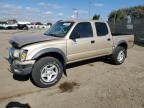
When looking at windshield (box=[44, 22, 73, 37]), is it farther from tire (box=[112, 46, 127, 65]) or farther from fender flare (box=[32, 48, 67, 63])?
tire (box=[112, 46, 127, 65])

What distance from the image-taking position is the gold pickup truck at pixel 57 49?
203 inches

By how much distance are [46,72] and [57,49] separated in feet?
2.41

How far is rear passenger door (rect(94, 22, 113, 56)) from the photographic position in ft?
22.6

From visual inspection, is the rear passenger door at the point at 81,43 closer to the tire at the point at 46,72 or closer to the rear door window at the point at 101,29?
the rear door window at the point at 101,29

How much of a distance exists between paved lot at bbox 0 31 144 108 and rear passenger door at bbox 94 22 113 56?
29.7 inches

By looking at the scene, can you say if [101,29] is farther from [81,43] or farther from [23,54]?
[23,54]

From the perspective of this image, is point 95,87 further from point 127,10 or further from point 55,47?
point 127,10

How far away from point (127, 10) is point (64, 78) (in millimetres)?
59810

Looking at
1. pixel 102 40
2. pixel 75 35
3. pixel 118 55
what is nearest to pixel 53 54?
pixel 75 35

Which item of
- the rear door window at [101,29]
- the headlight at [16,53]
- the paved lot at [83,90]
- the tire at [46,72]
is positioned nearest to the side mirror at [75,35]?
the tire at [46,72]

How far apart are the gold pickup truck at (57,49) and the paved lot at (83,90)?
47 centimetres

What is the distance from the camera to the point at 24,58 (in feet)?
16.6

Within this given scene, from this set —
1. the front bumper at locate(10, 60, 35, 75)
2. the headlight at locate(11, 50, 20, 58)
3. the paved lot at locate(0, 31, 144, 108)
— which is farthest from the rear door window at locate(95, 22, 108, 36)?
the headlight at locate(11, 50, 20, 58)

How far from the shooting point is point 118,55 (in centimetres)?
795
